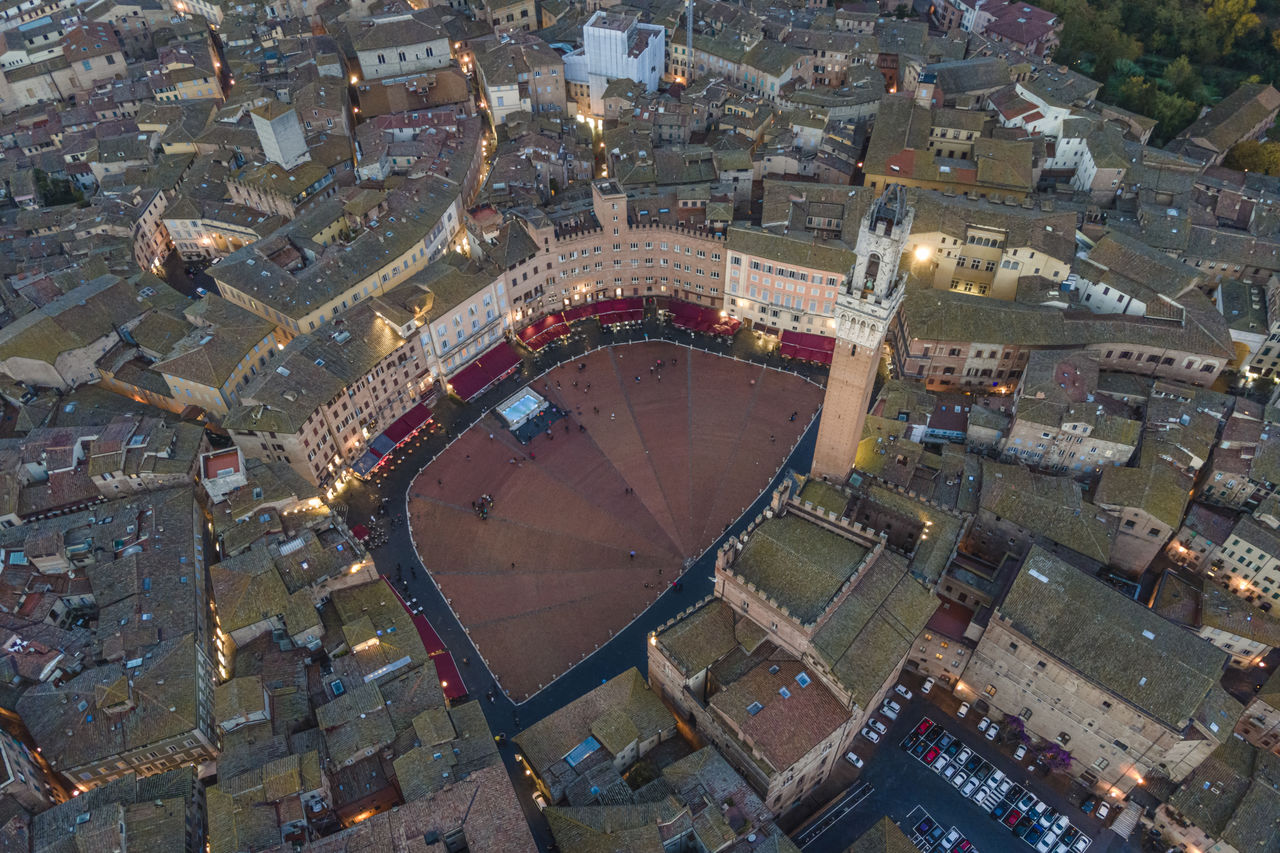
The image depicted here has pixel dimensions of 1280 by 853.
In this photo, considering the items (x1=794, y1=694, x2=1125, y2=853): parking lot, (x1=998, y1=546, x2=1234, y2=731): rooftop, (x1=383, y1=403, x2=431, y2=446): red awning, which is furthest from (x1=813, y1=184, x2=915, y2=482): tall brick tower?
(x1=383, y1=403, x2=431, y2=446): red awning

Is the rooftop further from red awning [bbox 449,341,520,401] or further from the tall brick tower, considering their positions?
red awning [bbox 449,341,520,401]

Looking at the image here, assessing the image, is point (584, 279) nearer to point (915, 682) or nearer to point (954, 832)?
point (915, 682)

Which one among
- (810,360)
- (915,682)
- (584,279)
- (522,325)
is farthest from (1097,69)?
(915,682)

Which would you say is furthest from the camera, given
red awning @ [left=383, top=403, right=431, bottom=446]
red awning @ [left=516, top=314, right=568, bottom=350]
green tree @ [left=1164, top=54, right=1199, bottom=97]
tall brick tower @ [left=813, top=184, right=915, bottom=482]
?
green tree @ [left=1164, top=54, right=1199, bottom=97]

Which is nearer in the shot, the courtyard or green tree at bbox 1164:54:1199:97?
the courtyard

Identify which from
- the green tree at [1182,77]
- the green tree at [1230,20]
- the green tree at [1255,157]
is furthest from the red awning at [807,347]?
the green tree at [1230,20]

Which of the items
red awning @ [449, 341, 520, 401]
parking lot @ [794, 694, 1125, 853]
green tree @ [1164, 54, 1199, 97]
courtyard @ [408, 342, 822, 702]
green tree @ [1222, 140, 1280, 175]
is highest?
green tree @ [1164, 54, 1199, 97]
